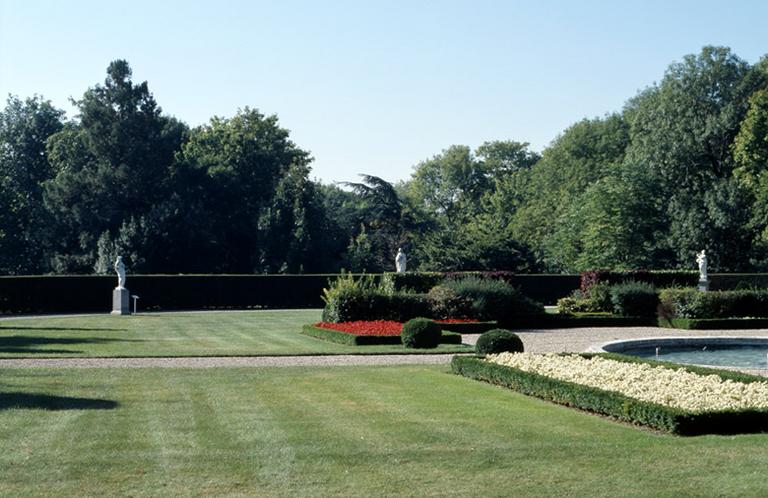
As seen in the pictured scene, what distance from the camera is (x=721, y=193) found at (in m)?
51.9

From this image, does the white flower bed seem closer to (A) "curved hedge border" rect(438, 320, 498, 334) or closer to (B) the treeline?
(A) "curved hedge border" rect(438, 320, 498, 334)

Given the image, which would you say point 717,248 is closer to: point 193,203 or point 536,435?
point 193,203

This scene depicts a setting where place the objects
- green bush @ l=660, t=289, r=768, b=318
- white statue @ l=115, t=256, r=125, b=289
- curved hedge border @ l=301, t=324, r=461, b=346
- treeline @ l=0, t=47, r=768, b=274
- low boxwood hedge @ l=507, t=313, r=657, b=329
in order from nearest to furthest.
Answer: curved hedge border @ l=301, t=324, r=461, b=346 < low boxwood hedge @ l=507, t=313, r=657, b=329 < green bush @ l=660, t=289, r=768, b=318 < white statue @ l=115, t=256, r=125, b=289 < treeline @ l=0, t=47, r=768, b=274

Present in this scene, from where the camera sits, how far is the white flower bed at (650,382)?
12.5 metres

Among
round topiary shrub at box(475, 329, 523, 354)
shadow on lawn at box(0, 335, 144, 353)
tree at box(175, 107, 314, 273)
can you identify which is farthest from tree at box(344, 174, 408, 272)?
round topiary shrub at box(475, 329, 523, 354)

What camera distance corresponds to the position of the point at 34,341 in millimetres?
24609

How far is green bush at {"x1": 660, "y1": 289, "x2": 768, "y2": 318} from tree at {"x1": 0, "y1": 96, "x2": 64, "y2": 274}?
37.0m

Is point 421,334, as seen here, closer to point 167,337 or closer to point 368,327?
point 368,327

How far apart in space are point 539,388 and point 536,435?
343 centimetres

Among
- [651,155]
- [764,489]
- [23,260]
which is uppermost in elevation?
[651,155]

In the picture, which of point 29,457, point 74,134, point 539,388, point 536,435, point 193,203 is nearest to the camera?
point 29,457

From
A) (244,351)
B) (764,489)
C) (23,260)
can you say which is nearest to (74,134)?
(23,260)

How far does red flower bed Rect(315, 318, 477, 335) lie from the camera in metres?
25.2

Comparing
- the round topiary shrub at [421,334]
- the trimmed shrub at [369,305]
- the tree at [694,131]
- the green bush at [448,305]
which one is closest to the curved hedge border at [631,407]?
the round topiary shrub at [421,334]
